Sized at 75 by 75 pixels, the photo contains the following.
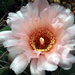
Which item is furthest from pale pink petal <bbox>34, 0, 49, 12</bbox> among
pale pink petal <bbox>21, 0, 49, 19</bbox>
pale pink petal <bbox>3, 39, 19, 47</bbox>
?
pale pink petal <bbox>3, 39, 19, 47</bbox>

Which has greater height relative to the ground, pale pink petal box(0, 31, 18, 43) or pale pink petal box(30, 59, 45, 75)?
pale pink petal box(0, 31, 18, 43)

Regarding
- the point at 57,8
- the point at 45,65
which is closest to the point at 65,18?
the point at 57,8

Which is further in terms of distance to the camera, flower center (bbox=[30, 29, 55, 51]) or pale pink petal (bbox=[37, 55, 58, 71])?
flower center (bbox=[30, 29, 55, 51])

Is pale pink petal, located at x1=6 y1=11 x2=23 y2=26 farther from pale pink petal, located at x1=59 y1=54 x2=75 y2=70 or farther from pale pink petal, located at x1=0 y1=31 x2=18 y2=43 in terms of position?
pale pink petal, located at x1=59 y1=54 x2=75 y2=70

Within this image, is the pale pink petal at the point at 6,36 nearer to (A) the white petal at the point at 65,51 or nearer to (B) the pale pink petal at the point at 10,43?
(B) the pale pink petal at the point at 10,43

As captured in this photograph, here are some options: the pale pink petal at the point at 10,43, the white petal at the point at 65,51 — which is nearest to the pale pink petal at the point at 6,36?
the pale pink petal at the point at 10,43

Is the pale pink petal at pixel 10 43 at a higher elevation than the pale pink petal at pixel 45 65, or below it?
higher
